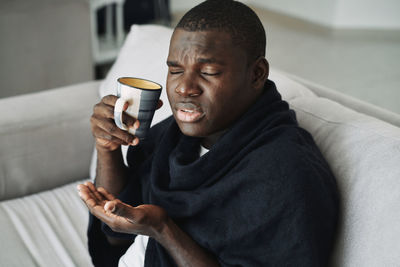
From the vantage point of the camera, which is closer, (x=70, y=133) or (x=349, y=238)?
(x=349, y=238)

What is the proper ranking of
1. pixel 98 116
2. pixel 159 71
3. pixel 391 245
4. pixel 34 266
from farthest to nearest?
pixel 159 71 < pixel 34 266 < pixel 98 116 < pixel 391 245

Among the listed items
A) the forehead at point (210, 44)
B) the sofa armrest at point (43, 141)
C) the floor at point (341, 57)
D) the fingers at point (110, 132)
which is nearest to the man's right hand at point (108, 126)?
the fingers at point (110, 132)

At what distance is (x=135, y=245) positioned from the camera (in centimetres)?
101

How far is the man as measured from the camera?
0.76 meters

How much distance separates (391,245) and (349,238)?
0.08 m

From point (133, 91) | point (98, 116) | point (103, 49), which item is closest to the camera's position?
point (133, 91)

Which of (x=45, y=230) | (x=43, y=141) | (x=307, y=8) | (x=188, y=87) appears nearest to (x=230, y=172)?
(x=188, y=87)

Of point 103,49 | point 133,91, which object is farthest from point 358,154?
point 103,49

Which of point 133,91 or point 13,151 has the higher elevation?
point 133,91

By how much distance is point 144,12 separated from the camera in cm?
401

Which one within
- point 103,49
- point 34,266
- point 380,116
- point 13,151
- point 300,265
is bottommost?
point 103,49

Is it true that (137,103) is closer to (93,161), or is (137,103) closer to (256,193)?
(256,193)

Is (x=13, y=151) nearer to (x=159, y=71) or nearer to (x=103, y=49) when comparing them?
(x=159, y=71)

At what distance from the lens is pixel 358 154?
862 millimetres
